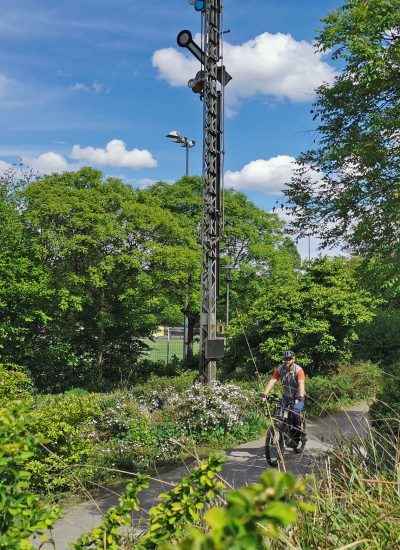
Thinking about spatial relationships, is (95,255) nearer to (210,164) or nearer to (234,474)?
(210,164)

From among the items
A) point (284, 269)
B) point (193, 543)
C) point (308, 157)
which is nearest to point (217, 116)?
point (308, 157)

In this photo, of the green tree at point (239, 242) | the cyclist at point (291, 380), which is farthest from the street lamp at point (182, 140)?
the cyclist at point (291, 380)

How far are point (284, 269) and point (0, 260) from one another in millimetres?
12733

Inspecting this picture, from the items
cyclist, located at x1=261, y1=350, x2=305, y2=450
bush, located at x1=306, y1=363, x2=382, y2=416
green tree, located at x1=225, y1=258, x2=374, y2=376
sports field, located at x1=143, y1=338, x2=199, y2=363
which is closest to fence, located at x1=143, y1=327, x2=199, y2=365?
sports field, located at x1=143, y1=338, x2=199, y2=363

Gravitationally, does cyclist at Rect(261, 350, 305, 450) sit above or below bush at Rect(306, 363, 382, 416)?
above

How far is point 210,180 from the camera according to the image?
10672 mm

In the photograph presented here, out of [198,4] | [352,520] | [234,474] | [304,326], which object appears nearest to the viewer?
[352,520]

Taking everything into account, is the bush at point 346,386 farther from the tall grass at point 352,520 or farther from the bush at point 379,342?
the tall grass at point 352,520

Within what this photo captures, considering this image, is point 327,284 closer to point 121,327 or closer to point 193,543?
point 121,327

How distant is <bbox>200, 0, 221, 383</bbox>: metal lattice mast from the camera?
10.6 m

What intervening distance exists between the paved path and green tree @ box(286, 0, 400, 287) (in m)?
2.54

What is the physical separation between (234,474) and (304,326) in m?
9.95

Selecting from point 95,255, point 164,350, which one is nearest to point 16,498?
point 95,255

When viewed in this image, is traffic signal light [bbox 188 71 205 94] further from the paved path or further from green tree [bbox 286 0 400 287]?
the paved path
